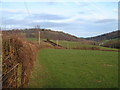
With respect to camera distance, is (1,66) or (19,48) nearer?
(1,66)

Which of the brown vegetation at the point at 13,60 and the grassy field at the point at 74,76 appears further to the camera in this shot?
the grassy field at the point at 74,76

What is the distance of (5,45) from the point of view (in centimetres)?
783

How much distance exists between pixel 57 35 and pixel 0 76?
88890 millimetres

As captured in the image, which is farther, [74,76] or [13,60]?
[74,76]

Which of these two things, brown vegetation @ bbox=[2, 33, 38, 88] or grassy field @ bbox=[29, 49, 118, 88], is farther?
grassy field @ bbox=[29, 49, 118, 88]

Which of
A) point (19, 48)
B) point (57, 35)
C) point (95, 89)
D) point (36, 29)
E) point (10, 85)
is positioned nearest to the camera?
point (10, 85)

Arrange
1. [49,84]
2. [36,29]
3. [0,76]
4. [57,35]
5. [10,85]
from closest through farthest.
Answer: [0,76] < [10,85] < [49,84] < [36,29] < [57,35]

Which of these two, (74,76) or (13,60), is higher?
(13,60)

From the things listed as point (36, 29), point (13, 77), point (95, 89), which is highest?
point (36, 29)

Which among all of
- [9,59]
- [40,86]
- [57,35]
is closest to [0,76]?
[9,59]

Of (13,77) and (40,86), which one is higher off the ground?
(13,77)

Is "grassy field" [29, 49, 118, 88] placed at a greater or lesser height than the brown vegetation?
lesser

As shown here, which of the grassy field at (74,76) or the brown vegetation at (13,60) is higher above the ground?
the brown vegetation at (13,60)

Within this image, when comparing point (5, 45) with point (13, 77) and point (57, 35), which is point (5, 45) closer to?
point (13, 77)
